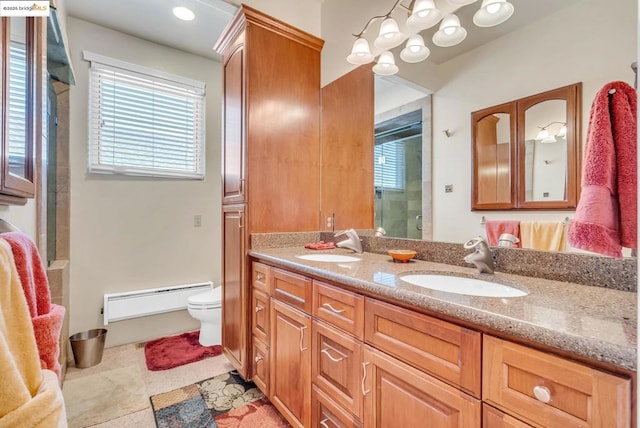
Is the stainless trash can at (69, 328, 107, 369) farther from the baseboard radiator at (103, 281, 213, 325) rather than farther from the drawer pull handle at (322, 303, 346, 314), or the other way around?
the drawer pull handle at (322, 303, 346, 314)

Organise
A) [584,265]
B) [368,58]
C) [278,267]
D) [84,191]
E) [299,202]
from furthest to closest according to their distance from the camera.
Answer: [84,191]
[299,202]
[368,58]
[278,267]
[584,265]

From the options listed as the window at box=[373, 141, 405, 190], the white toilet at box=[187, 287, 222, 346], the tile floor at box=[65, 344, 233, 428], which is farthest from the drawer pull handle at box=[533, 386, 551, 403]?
the white toilet at box=[187, 287, 222, 346]

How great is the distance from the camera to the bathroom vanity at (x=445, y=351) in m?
0.56

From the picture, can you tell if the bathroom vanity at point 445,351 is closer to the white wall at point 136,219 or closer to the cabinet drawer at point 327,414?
the cabinet drawer at point 327,414

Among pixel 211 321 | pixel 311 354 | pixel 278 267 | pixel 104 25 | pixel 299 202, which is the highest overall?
pixel 104 25

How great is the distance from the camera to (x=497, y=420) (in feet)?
2.19

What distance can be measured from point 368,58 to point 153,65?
6.28 feet

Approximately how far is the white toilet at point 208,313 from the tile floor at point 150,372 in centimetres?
22

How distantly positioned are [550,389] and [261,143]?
1.72 m

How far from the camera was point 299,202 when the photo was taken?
6.67ft

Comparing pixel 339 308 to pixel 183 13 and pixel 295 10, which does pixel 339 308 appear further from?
pixel 183 13

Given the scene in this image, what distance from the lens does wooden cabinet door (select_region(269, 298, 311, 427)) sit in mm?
1309

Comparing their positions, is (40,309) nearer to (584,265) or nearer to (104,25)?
(584,265)

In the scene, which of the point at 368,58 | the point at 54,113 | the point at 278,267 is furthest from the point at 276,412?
the point at 54,113
